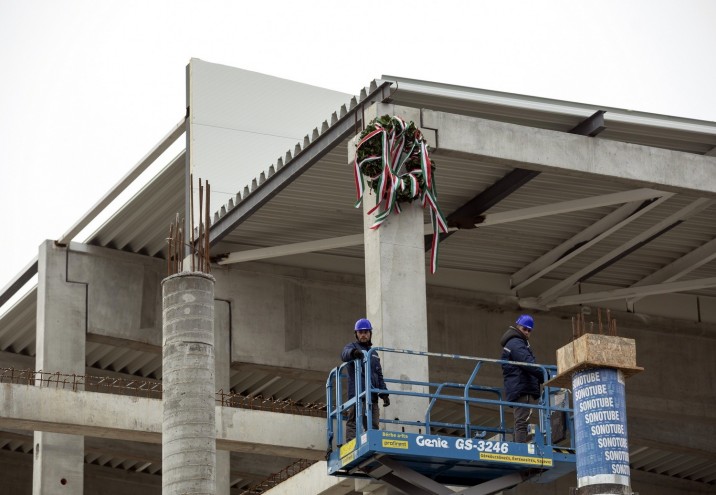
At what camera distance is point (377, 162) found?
23.7 metres

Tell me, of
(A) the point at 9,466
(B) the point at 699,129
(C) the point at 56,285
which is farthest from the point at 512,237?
(A) the point at 9,466

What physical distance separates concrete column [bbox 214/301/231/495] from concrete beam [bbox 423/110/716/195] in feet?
29.3

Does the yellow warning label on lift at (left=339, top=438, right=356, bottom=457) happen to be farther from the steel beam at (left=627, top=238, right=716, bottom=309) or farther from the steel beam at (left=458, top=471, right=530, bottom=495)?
the steel beam at (left=627, top=238, right=716, bottom=309)

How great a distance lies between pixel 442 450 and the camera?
21.8 meters

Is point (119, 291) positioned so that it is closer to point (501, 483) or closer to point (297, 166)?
point (297, 166)

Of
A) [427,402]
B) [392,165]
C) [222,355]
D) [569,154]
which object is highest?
[569,154]

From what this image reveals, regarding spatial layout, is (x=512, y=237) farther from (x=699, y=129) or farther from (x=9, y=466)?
(x=9, y=466)

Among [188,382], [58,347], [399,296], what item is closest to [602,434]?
[399,296]

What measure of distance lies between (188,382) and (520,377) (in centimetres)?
490

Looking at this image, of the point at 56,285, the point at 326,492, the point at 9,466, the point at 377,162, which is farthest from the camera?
the point at 9,466

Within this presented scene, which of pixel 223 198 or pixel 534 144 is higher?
pixel 223 198

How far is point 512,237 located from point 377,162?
8199 millimetres

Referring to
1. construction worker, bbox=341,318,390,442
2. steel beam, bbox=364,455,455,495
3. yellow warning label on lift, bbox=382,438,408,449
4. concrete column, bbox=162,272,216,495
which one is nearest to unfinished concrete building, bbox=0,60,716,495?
construction worker, bbox=341,318,390,442

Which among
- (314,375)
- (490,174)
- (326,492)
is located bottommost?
(326,492)
